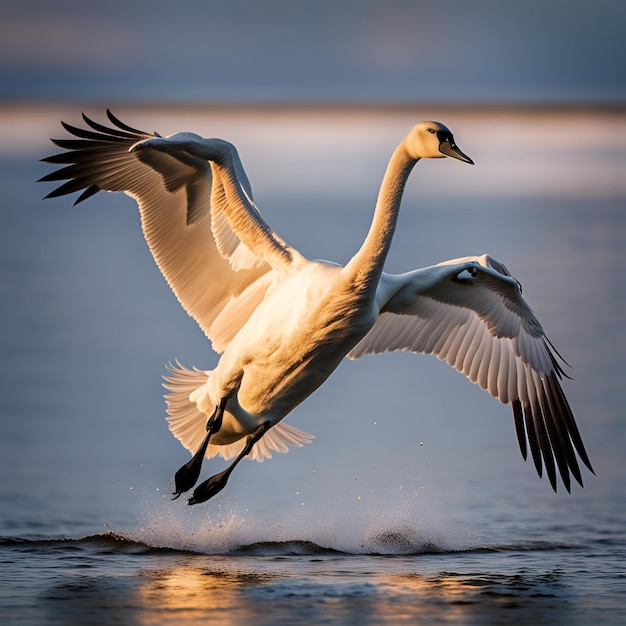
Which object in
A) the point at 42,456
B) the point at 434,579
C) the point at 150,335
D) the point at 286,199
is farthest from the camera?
the point at 286,199

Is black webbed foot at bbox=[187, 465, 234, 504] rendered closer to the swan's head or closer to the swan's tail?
the swan's tail

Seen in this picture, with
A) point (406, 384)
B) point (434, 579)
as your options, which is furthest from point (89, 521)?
point (406, 384)

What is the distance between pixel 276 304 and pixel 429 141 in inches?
46.6

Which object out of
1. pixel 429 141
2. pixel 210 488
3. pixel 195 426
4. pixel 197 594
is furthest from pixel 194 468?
pixel 429 141

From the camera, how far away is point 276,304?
7.81 meters

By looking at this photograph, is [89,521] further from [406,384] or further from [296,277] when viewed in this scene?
[406,384]

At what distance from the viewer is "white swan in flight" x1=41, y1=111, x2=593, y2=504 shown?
7.52 metres

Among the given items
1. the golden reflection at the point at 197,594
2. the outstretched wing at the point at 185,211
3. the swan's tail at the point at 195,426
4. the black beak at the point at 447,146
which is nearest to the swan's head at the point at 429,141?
the black beak at the point at 447,146

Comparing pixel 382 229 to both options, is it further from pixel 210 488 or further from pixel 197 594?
pixel 197 594

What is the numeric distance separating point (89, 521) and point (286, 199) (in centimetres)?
1046

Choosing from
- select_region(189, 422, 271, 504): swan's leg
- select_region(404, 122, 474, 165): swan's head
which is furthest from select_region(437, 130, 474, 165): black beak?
select_region(189, 422, 271, 504): swan's leg

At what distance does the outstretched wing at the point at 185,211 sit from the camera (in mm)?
8133

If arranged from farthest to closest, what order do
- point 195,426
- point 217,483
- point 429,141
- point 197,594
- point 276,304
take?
point 195,426 → point 217,483 → point 276,304 → point 429,141 → point 197,594

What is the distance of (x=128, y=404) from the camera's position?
10.5m
